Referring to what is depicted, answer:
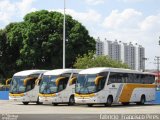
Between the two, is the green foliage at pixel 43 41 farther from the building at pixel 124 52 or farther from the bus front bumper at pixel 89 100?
the building at pixel 124 52

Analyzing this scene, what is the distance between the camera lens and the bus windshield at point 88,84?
34312 millimetres

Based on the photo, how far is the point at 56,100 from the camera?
3684 cm

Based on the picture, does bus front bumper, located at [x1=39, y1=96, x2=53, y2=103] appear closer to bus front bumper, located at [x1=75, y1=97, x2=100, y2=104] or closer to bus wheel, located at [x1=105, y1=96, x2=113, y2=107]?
bus front bumper, located at [x1=75, y1=97, x2=100, y2=104]

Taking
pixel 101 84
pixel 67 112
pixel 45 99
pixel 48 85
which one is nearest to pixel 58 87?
pixel 48 85

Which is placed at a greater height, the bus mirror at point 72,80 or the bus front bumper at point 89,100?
the bus mirror at point 72,80

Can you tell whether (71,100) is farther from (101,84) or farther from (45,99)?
(101,84)

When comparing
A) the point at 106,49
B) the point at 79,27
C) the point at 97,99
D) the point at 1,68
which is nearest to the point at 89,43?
the point at 79,27

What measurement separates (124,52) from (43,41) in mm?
81196

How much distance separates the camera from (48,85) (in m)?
37.4

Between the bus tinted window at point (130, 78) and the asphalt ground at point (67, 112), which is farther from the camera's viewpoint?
the bus tinted window at point (130, 78)

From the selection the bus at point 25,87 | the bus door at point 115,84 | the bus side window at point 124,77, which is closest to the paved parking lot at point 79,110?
the bus door at point 115,84

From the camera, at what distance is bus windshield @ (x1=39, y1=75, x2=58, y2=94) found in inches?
1463

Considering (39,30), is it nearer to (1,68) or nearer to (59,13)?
(59,13)

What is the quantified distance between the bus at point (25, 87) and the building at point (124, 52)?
9339cm
